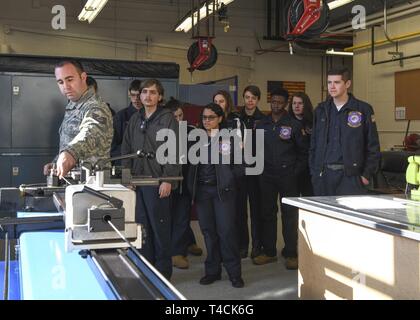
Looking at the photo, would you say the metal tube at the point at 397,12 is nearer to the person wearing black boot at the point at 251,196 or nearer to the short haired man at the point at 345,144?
the person wearing black boot at the point at 251,196

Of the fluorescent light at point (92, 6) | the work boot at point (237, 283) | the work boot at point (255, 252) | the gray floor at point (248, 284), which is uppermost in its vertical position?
the fluorescent light at point (92, 6)

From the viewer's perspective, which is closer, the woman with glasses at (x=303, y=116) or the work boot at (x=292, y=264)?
the work boot at (x=292, y=264)

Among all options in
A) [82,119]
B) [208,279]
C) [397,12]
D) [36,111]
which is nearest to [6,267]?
[82,119]

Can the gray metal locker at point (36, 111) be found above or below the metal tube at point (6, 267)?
above

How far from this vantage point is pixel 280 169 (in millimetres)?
4277

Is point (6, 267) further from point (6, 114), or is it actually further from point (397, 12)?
point (397, 12)

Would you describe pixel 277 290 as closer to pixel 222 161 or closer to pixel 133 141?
pixel 222 161

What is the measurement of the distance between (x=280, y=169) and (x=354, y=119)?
2.89ft

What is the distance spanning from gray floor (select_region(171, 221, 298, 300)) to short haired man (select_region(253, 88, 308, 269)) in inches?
6.1

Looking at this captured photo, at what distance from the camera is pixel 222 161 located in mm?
3658

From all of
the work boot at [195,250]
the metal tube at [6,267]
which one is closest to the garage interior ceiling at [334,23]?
the work boot at [195,250]

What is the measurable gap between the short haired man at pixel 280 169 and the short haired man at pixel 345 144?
0.53 meters

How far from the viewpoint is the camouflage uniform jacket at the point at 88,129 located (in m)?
2.09

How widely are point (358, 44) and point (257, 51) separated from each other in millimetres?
2541
